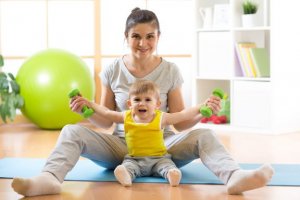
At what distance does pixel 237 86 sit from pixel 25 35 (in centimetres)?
191

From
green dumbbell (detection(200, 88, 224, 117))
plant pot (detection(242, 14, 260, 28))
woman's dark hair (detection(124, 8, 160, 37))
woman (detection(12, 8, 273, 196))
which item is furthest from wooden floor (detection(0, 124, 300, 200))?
plant pot (detection(242, 14, 260, 28))

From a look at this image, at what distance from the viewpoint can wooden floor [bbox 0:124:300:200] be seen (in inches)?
95.6

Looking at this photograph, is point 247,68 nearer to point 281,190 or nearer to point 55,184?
point 281,190

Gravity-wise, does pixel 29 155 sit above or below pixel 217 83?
below

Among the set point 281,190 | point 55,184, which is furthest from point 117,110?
point 281,190

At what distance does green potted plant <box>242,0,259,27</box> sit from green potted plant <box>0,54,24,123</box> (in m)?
1.76

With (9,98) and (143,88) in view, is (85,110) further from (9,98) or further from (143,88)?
(9,98)

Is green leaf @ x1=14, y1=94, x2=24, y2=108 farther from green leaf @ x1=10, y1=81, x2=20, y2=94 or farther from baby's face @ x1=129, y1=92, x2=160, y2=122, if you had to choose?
baby's face @ x1=129, y1=92, x2=160, y2=122

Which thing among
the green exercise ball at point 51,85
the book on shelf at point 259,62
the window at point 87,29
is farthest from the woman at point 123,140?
the window at point 87,29

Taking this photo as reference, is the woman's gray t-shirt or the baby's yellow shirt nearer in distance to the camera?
the baby's yellow shirt

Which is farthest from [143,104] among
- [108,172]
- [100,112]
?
[108,172]

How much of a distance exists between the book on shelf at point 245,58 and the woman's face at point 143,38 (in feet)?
6.52

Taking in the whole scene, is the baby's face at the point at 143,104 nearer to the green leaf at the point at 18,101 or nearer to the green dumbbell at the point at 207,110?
the green dumbbell at the point at 207,110

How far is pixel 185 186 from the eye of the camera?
2619mm
